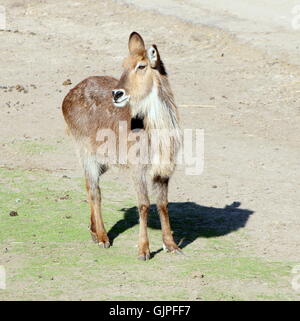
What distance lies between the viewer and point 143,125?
858cm

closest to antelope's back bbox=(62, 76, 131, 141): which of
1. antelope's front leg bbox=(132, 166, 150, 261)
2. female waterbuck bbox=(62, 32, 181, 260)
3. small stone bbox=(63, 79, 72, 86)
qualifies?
female waterbuck bbox=(62, 32, 181, 260)

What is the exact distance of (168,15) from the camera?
67.2 ft

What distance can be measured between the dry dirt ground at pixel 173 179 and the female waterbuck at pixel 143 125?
369 millimetres

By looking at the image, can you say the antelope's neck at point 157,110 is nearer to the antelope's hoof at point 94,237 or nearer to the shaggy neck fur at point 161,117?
the shaggy neck fur at point 161,117

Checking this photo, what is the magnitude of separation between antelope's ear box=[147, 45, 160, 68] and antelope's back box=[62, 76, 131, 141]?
796 mm

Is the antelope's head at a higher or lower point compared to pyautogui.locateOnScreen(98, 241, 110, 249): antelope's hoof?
higher

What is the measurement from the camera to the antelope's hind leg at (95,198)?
29.2 ft

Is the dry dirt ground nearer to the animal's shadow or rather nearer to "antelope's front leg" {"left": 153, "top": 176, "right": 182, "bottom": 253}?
the animal's shadow

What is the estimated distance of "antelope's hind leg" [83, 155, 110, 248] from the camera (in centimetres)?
890

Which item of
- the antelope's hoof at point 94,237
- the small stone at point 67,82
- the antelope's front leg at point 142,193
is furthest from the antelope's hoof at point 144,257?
the small stone at point 67,82

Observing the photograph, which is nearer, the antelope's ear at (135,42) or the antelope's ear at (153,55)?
the antelope's ear at (153,55)

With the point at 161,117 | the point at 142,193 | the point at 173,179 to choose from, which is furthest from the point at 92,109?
the point at 173,179

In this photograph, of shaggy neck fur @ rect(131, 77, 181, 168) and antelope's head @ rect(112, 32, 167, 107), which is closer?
antelope's head @ rect(112, 32, 167, 107)
